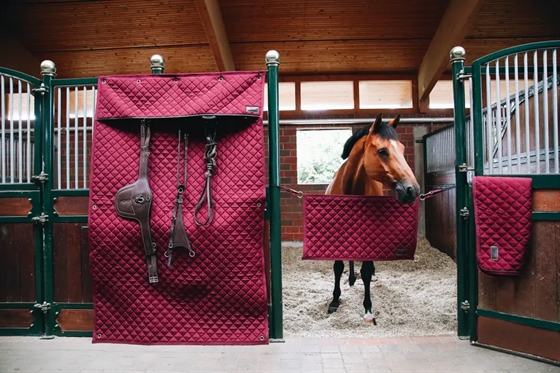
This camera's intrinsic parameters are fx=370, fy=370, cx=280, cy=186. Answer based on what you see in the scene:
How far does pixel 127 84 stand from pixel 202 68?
131 inches

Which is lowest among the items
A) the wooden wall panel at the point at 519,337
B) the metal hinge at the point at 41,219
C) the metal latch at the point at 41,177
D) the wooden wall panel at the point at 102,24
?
the wooden wall panel at the point at 519,337

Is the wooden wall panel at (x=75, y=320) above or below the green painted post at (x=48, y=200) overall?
below

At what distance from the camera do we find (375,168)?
2.14 m

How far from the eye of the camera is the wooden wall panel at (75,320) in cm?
213

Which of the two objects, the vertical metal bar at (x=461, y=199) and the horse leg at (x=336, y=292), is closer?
the vertical metal bar at (x=461, y=199)

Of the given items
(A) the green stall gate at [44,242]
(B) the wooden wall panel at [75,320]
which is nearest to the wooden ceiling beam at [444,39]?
(A) the green stall gate at [44,242]

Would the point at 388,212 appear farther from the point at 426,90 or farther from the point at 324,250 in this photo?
the point at 426,90

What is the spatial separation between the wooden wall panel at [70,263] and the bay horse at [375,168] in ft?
5.18

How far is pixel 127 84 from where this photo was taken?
2051mm

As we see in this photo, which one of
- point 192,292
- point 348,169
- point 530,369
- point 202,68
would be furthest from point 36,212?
point 202,68

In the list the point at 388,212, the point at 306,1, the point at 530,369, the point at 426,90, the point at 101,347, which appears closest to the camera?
the point at 530,369

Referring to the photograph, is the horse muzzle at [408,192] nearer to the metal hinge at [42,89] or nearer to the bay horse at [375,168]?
the bay horse at [375,168]

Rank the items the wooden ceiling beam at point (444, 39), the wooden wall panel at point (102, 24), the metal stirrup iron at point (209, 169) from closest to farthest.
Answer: the metal stirrup iron at point (209, 169)
the wooden ceiling beam at point (444, 39)
the wooden wall panel at point (102, 24)

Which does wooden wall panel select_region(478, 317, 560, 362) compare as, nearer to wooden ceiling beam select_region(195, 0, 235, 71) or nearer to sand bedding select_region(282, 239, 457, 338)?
sand bedding select_region(282, 239, 457, 338)
